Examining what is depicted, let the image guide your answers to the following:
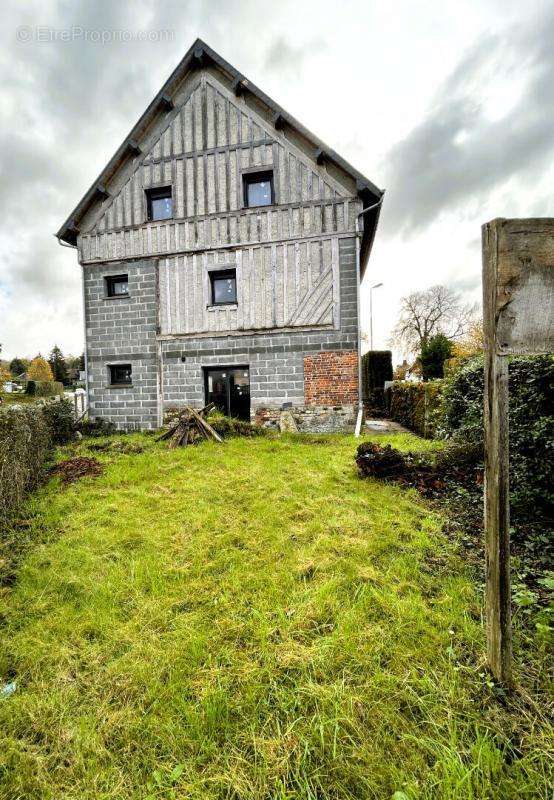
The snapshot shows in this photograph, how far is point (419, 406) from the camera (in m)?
9.05

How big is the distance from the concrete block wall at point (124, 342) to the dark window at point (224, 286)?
77.4 inches

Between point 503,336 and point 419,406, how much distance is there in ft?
25.9

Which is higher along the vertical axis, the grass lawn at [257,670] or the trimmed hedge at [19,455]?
the trimmed hedge at [19,455]

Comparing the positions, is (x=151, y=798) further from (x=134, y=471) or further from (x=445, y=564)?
(x=134, y=471)

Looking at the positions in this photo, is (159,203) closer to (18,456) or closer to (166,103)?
(166,103)

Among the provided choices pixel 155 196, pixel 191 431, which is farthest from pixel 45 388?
pixel 191 431

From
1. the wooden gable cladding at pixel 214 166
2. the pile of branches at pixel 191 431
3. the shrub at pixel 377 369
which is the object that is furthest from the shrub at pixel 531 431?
the shrub at pixel 377 369

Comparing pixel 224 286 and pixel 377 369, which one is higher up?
pixel 224 286

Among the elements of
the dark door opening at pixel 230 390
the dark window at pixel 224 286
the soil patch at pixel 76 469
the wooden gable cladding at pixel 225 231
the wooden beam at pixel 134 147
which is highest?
the wooden beam at pixel 134 147

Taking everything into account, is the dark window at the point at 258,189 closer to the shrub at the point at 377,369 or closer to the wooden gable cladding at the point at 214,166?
the wooden gable cladding at the point at 214,166

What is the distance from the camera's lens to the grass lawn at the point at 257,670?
1465 millimetres

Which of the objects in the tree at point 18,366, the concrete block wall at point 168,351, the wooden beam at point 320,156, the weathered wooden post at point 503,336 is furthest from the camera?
the tree at point 18,366

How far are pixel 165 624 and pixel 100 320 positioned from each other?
10732 mm

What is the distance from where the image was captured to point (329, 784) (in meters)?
1.42
